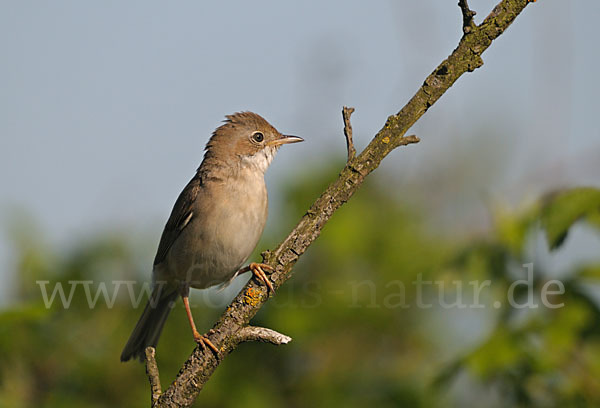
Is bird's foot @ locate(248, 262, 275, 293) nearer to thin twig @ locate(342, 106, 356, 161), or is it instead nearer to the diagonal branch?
the diagonal branch

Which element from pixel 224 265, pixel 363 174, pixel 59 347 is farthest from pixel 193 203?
pixel 363 174

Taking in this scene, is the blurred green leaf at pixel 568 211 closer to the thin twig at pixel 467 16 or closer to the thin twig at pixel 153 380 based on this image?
the thin twig at pixel 467 16

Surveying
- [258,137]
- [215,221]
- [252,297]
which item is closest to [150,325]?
[215,221]

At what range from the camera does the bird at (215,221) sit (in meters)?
4.73

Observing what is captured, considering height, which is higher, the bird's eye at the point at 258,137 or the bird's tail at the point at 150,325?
A: the bird's eye at the point at 258,137

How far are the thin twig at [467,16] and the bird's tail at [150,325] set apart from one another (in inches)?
134

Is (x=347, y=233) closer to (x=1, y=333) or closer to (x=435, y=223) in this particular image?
(x=435, y=223)

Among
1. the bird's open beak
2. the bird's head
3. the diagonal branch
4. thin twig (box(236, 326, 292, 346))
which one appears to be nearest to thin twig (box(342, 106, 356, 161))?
the diagonal branch

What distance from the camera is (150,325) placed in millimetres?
5262

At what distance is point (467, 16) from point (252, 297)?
1508 mm

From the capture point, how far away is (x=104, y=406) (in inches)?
208

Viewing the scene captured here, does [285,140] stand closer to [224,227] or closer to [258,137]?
[258,137]

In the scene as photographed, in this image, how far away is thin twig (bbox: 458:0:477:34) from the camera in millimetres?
2672

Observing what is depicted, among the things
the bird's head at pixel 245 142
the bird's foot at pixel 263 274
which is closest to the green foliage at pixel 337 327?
the bird's head at pixel 245 142
